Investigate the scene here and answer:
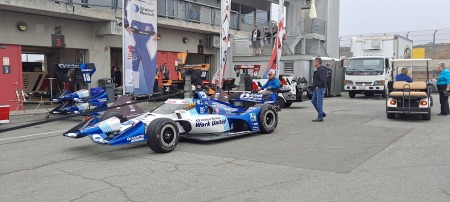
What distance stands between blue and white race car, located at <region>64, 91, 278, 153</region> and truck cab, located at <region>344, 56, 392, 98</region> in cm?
1317

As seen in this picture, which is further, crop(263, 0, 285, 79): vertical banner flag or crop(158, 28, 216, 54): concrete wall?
crop(158, 28, 216, 54): concrete wall

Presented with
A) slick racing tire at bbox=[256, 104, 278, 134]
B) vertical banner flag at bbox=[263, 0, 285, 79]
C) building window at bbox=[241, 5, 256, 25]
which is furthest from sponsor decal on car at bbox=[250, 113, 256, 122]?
building window at bbox=[241, 5, 256, 25]

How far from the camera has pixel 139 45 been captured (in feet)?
38.8

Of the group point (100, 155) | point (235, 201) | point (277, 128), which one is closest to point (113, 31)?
point (277, 128)

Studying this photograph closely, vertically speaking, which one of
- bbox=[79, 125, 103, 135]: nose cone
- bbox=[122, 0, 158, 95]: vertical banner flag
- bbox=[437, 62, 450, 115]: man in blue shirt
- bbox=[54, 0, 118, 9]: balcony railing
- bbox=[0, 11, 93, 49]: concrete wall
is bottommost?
bbox=[79, 125, 103, 135]: nose cone

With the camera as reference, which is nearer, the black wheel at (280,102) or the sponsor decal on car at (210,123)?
the sponsor decal on car at (210,123)

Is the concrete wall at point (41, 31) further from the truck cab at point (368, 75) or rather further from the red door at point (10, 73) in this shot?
the truck cab at point (368, 75)

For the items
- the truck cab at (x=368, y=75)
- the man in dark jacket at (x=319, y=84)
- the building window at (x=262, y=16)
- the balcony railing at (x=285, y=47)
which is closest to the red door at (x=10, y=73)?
the man in dark jacket at (x=319, y=84)

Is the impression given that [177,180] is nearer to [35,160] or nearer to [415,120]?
[35,160]

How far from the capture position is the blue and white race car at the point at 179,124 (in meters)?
7.45

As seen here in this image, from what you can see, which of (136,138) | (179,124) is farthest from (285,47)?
(136,138)

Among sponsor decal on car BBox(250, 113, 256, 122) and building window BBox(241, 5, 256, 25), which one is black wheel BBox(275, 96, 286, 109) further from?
building window BBox(241, 5, 256, 25)

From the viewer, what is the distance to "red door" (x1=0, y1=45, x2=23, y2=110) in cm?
1608

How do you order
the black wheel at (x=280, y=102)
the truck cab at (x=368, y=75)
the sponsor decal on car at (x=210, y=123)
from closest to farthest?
the sponsor decal on car at (x=210, y=123) → the black wheel at (x=280, y=102) → the truck cab at (x=368, y=75)
